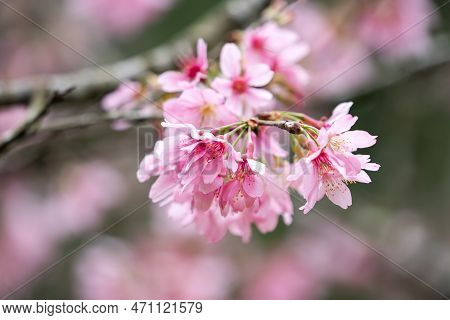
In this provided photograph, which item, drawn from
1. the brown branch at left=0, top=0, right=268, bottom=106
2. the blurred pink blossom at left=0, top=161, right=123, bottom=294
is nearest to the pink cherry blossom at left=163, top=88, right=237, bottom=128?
the brown branch at left=0, top=0, right=268, bottom=106

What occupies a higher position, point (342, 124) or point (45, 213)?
point (45, 213)

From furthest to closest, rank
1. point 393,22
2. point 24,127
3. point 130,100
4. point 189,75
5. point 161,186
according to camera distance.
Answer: point 393,22 → point 130,100 → point 24,127 → point 189,75 → point 161,186

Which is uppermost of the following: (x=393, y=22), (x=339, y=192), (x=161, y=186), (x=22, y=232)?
(x=393, y=22)

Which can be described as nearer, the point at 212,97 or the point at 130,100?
the point at 212,97

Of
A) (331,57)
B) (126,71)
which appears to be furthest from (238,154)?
(331,57)

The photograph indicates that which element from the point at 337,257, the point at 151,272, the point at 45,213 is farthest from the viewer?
the point at 337,257

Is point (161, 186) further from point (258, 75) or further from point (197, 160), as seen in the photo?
point (258, 75)

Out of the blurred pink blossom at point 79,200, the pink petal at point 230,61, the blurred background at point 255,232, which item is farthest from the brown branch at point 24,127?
the blurred pink blossom at point 79,200
